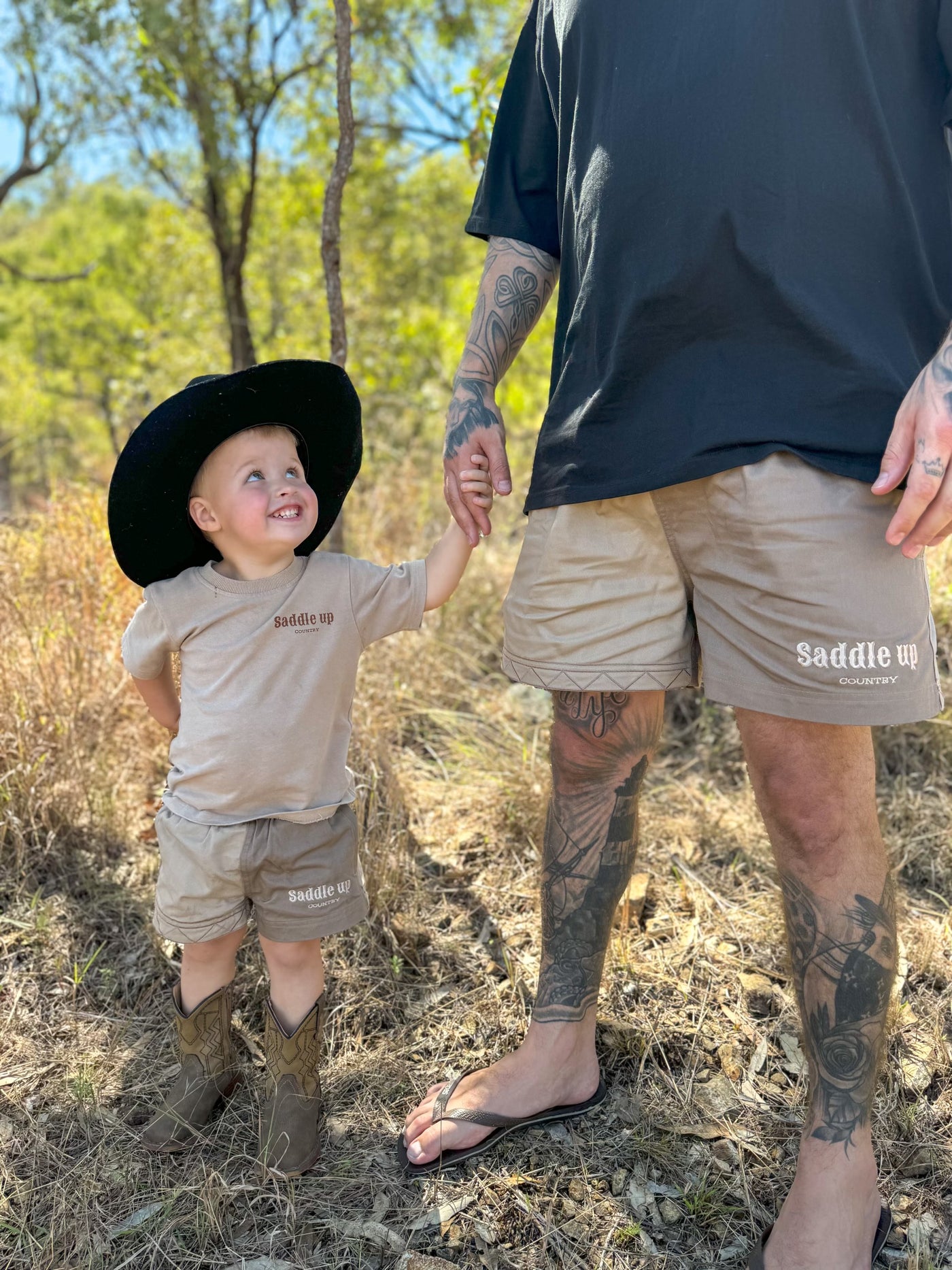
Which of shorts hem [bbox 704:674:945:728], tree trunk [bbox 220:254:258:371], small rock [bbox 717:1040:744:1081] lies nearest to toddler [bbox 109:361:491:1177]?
shorts hem [bbox 704:674:945:728]

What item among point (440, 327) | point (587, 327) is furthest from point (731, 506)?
point (440, 327)

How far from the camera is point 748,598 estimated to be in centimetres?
157

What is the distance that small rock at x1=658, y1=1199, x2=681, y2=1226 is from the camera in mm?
1726

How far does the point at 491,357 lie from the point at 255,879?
3.65 feet

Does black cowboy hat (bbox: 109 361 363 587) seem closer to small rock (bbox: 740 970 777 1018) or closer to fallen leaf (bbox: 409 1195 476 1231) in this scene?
fallen leaf (bbox: 409 1195 476 1231)

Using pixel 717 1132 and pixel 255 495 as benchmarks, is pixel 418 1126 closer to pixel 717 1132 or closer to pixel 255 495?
pixel 717 1132

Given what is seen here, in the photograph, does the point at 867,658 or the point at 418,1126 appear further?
the point at 418,1126

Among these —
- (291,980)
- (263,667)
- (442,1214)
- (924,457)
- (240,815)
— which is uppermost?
(924,457)

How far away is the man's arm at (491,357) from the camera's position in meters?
1.87

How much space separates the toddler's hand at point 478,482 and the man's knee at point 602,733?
1.33 ft

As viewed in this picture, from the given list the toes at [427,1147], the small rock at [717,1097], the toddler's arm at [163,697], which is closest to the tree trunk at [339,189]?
the toddler's arm at [163,697]

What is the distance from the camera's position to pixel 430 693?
360cm

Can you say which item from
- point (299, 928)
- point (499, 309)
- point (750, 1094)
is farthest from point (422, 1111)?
point (499, 309)

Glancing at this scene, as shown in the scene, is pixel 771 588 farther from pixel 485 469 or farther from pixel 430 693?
pixel 430 693
